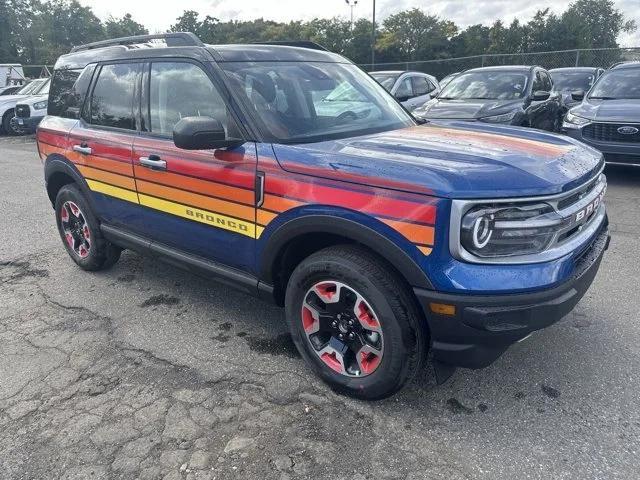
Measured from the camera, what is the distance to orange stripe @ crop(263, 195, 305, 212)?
8.54ft

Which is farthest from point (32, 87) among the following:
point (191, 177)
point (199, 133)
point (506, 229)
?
point (506, 229)

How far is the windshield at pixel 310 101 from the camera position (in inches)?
115

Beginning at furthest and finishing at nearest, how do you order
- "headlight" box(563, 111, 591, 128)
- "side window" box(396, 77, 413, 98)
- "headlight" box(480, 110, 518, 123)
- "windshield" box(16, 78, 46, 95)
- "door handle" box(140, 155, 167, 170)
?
"windshield" box(16, 78, 46, 95) < "side window" box(396, 77, 413, 98) < "headlight" box(480, 110, 518, 123) < "headlight" box(563, 111, 591, 128) < "door handle" box(140, 155, 167, 170)

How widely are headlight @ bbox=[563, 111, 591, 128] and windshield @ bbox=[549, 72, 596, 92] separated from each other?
5.20 meters

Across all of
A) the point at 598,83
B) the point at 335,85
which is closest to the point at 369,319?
the point at 335,85

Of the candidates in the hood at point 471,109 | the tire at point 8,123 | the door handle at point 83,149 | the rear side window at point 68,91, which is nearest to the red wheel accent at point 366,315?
the door handle at point 83,149

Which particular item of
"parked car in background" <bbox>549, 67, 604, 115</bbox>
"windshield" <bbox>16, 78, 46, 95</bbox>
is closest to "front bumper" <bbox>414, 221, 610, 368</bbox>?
"parked car in background" <bbox>549, 67, 604, 115</bbox>

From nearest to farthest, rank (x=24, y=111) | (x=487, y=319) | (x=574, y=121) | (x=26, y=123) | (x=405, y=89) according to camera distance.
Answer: (x=487, y=319)
(x=574, y=121)
(x=405, y=89)
(x=24, y=111)
(x=26, y=123)

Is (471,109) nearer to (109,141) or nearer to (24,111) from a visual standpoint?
(109,141)

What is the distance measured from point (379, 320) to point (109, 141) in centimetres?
251

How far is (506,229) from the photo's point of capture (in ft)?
7.09

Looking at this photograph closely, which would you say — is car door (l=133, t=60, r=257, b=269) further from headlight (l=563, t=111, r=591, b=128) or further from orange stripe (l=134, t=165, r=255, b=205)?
headlight (l=563, t=111, r=591, b=128)

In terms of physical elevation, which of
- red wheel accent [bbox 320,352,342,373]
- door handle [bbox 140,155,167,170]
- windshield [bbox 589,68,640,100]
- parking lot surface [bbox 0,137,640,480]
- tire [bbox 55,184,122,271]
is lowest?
parking lot surface [bbox 0,137,640,480]

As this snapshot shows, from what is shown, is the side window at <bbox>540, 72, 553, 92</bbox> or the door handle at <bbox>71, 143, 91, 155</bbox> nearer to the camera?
the door handle at <bbox>71, 143, 91, 155</bbox>
